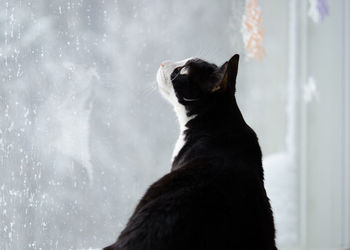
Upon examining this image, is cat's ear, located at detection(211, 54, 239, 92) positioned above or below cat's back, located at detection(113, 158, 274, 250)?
above

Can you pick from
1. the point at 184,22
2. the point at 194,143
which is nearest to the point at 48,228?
the point at 194,143

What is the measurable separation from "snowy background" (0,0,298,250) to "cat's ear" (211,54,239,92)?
0.44 m

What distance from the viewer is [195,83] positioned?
1.28 meters

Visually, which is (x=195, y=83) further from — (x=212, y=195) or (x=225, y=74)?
(x=212, y=195)

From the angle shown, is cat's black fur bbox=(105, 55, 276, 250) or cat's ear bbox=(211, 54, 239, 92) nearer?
cat's black fur bbox=(105, 55, 276, 250)

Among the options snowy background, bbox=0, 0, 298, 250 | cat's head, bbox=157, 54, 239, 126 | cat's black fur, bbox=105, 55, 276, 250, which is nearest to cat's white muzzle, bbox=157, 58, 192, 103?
cat's head, bbox=157, 54, 239, 126

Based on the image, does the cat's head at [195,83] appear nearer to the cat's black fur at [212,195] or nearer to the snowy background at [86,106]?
the cat's black fur at [212,195]

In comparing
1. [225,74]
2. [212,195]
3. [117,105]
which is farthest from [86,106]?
[212,195]

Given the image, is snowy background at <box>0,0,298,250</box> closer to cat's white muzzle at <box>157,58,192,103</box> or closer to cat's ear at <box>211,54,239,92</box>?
cat's white muzzle at <box>157,58,192,103</box>

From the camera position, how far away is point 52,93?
4.55 ft

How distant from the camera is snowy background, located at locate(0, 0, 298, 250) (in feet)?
4.30

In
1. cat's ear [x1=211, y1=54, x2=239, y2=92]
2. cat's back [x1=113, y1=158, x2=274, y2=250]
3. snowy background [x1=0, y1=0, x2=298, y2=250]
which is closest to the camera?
cat's back [x1=113, y1=158, x2=274, y2=250]

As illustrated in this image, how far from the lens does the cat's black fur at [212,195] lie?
3.12 ft

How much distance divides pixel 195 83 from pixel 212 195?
1.28 ft
